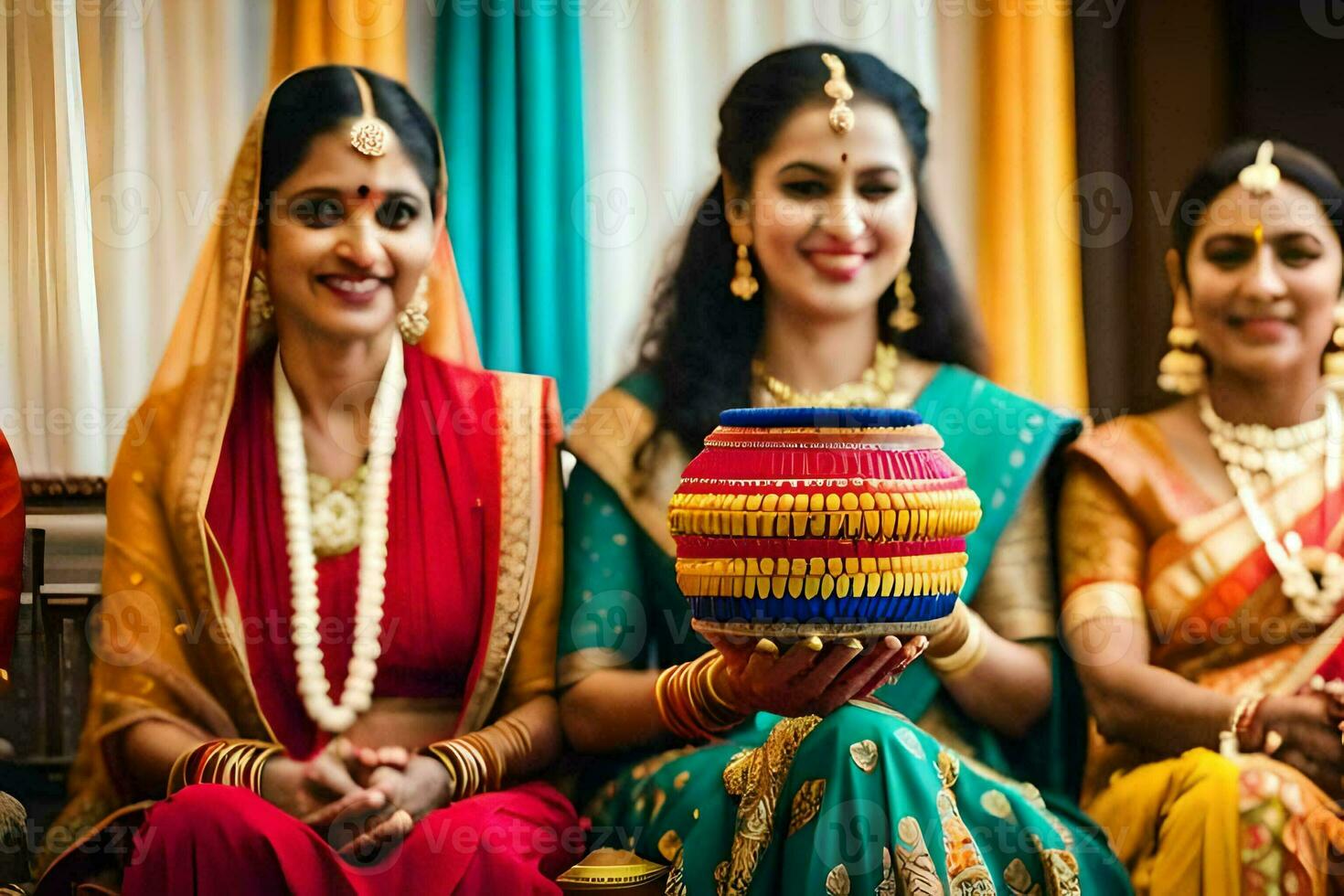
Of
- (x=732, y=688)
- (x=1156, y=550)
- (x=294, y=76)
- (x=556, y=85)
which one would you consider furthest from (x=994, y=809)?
(x=294, y=76)

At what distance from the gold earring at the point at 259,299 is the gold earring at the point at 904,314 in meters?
0.95

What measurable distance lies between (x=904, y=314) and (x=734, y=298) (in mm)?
267

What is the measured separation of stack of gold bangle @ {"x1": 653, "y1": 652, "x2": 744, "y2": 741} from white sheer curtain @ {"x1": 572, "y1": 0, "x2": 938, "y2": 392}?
19.3 inches

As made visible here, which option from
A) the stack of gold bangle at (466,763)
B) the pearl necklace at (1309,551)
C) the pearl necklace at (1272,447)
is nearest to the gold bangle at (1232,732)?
the pearl necklace at (1309,551)

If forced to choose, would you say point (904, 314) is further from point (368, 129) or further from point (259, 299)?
point (259, 299)

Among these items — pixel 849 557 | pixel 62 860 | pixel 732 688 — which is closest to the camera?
pixel 849 557

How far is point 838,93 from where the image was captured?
245 cm

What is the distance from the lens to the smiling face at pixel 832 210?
2441 millimetres

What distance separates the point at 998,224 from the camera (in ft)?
8.28

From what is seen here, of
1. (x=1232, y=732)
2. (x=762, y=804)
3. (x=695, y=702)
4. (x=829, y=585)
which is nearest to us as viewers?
(x=829, y=585)

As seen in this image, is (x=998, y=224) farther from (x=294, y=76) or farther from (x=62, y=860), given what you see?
(x=62, y=860)

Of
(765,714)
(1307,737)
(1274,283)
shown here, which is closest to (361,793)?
(765,714)

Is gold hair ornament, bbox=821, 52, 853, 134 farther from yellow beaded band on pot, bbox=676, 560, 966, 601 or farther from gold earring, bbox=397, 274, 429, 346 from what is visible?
yellow beaded band on pot, bbox=676, 560, 966, 601

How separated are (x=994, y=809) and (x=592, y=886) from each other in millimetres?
549
